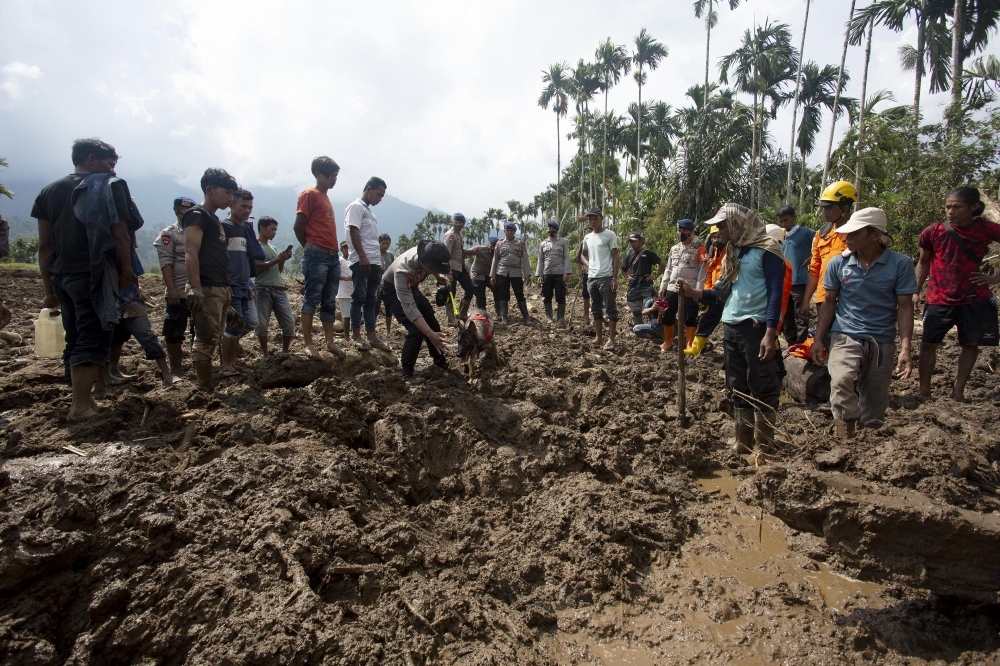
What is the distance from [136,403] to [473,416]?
2.30 m

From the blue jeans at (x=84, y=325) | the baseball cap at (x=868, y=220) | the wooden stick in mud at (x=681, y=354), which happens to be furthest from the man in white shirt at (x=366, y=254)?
the baseball cap at (x=868, y=220)

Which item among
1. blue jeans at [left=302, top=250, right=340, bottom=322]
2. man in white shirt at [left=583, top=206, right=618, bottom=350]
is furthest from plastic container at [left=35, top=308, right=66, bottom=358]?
man in white shirt at [left=583, top=206, right=618, bottom=350]

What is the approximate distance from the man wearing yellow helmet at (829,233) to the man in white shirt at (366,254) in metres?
3.99

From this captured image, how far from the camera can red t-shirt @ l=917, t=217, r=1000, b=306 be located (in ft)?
13.6

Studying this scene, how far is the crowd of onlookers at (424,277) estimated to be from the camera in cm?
326

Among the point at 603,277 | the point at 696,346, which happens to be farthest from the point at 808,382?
the point at 603,277

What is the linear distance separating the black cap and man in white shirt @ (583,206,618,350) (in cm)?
285

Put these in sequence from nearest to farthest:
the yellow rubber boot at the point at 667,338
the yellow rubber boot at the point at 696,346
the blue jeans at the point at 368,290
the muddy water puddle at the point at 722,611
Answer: the muddy water puddle at the point at 722,611 < the yellow rubber boot at the point at 696,346 < the blue jeans at the point at 368,290 < the yellow rubber boot at the point at 667,338

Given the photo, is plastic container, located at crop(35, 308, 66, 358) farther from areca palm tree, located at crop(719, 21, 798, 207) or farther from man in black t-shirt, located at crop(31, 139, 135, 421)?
areca palm tree, located at crop(719, 21, 798, 207)

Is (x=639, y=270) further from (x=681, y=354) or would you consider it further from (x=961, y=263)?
(x=961, y=263)

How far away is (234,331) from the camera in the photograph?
4.85 m

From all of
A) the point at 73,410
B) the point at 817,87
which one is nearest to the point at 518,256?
the point at 73,410

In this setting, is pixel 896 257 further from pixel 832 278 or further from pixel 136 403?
pixel 136 403

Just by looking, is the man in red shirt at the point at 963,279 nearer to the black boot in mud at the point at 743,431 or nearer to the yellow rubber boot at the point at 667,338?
the black boot in mud at the point at 743,431
